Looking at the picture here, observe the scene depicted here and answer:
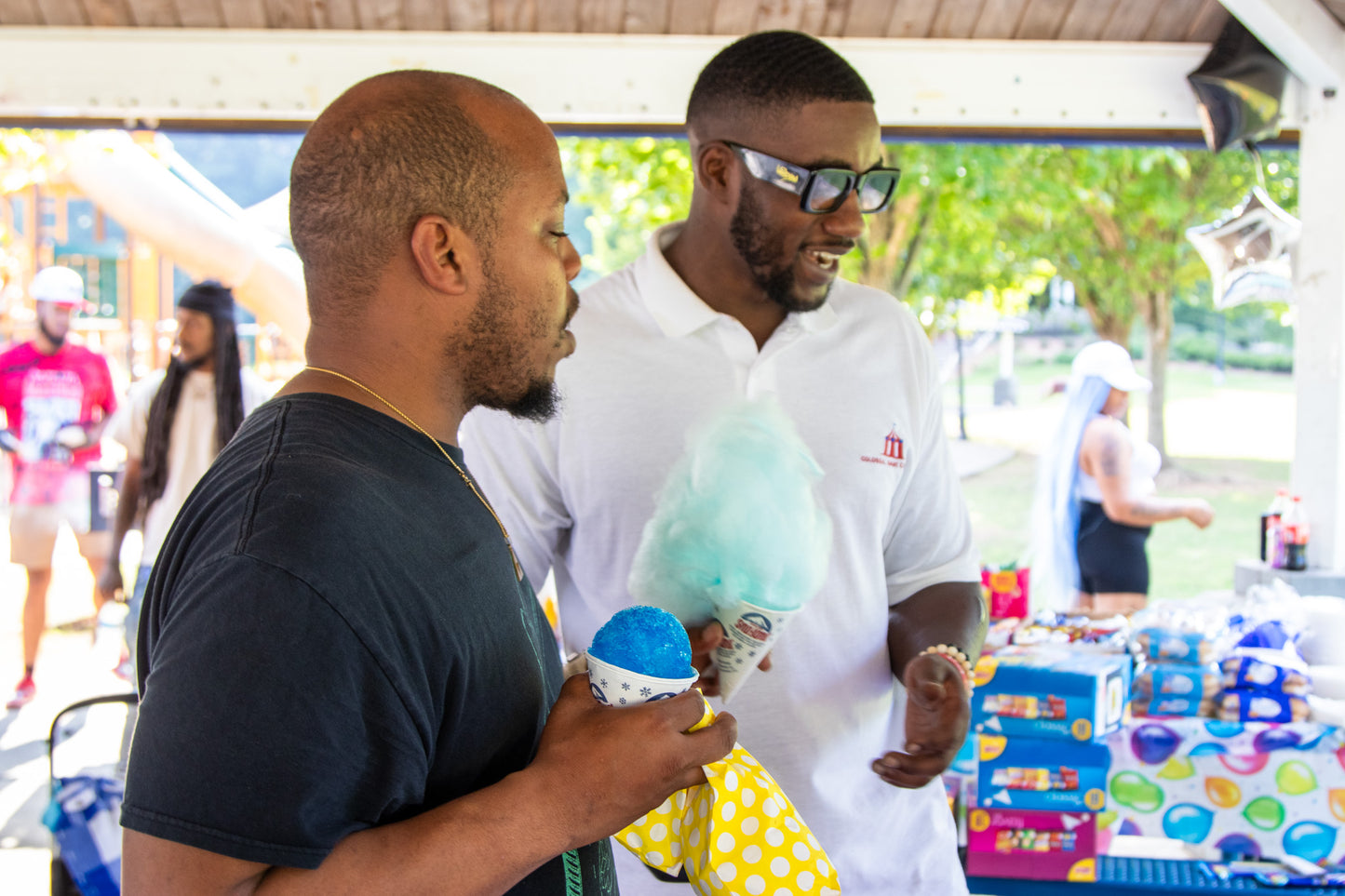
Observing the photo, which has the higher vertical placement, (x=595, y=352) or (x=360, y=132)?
(x=360, y=132)

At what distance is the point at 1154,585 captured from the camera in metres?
10.9

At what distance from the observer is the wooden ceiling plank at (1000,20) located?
14.5ft

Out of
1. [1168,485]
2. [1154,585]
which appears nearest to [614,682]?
[1154,585]

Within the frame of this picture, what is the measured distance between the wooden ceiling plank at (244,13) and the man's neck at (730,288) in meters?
3.22

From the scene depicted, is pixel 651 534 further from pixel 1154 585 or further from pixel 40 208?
pixel 40 208

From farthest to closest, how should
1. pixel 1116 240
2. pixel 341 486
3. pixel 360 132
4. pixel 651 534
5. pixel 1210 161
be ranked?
1. pixel 1116 240
2. pixel 1210 161
3. pixel 651 534
4. pixel 360 132
5. pixel 341 486

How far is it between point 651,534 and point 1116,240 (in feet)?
36.9

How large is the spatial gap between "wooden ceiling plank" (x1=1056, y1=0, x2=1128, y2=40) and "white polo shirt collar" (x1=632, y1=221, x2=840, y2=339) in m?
3.15


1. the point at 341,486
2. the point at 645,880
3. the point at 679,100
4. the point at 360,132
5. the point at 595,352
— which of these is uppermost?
the point at 679,100

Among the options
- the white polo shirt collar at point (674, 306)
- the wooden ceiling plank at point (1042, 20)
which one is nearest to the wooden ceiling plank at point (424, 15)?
the wooden ceiling plank at point (1042, 20)

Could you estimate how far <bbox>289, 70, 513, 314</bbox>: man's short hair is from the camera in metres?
1.03

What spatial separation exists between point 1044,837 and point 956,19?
311 cm

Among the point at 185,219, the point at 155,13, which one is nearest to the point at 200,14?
the point at 155,13

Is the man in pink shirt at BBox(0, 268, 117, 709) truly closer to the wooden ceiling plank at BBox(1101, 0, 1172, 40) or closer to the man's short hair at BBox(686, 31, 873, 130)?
the man's short hair at BBox(686, 31, 873, 130)
